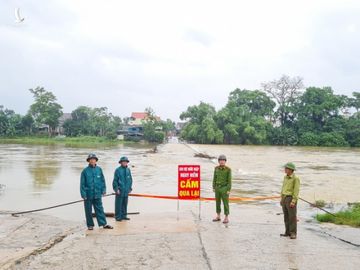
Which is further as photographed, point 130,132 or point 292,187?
point 130,132

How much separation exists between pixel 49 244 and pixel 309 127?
76.1 m

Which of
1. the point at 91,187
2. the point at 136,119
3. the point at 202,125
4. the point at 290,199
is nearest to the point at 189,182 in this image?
the point at 91,187

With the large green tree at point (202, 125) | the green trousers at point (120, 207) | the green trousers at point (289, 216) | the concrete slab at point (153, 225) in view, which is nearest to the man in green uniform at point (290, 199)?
the green trousers at point (289, 216)

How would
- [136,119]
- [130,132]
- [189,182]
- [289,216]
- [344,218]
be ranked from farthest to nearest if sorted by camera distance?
1. [136,119]
2. [130,132]
3. [344,218]
4. [189,182]
5. [289,216]

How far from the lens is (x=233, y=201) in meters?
14.1

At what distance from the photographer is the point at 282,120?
83062mm

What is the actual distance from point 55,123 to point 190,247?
79770 millimetres

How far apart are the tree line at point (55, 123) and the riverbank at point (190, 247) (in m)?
74.0

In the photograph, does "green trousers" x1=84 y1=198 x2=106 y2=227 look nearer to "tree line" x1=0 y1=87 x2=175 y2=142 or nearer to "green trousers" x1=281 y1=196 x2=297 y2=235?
"green trousers" x1=281 y1=196 x2=297 y2=235

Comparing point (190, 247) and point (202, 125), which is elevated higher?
point (202, 125)

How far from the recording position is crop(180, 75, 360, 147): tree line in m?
74.1

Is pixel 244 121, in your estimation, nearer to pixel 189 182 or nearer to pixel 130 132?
pixel 130 132

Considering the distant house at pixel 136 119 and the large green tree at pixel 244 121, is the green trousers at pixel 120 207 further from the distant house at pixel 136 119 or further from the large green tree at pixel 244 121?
the distant house at pixel 136 119

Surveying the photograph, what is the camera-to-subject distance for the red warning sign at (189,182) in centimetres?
999
